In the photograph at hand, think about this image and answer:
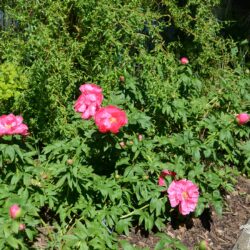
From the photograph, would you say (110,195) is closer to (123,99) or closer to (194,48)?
(123,99)

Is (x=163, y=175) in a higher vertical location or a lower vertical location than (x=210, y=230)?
higher

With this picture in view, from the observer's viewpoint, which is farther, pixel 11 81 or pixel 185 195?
pixel 11 81

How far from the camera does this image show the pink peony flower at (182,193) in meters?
3.21

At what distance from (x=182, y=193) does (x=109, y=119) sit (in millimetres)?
694

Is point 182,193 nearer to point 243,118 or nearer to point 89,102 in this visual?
point 243,118

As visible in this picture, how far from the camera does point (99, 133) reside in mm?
3176

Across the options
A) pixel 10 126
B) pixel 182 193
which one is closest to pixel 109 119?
pixel 10 126

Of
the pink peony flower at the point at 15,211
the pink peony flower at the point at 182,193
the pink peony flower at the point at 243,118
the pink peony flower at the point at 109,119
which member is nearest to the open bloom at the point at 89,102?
the pink peony flower at the point at 109,119

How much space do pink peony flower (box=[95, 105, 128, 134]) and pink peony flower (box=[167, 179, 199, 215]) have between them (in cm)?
56

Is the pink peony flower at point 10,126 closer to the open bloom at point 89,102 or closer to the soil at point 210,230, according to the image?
the open bloom at point 89,102

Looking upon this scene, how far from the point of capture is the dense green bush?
3.07 meters

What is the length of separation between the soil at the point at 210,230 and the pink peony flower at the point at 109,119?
31.9 inches

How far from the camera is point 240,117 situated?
11.5 feet

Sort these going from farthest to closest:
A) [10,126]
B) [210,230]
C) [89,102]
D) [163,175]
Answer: [210,230] < [163,175] < [89,102] < [10,126]
